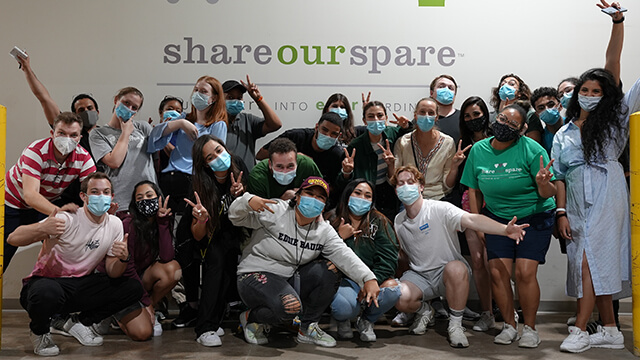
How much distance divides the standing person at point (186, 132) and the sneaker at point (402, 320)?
1758 millimetres

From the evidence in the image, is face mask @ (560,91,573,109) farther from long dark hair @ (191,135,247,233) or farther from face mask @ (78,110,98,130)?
face mask @ (78,110,98,130)

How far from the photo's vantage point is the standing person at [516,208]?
12.9 feet

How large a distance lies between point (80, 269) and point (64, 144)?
2.69 ft

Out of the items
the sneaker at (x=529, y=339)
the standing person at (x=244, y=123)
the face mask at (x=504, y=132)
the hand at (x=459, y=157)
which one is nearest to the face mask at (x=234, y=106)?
the standing person at (x=244, y=123)

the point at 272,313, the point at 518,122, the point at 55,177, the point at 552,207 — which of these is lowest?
the point at 272,313

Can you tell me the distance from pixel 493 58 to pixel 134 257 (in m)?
3.37

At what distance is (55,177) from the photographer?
4.11 metres

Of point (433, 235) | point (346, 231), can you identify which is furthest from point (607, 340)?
point (346, 231)

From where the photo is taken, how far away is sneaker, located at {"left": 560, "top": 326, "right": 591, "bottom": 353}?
381 cm

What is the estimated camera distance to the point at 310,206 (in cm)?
384

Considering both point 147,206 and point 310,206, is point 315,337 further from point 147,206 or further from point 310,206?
point 147,206

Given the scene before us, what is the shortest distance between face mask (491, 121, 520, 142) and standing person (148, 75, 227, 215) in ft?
6.30

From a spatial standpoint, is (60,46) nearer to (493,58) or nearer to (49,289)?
(49,289)

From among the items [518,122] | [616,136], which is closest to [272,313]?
[518,122]
